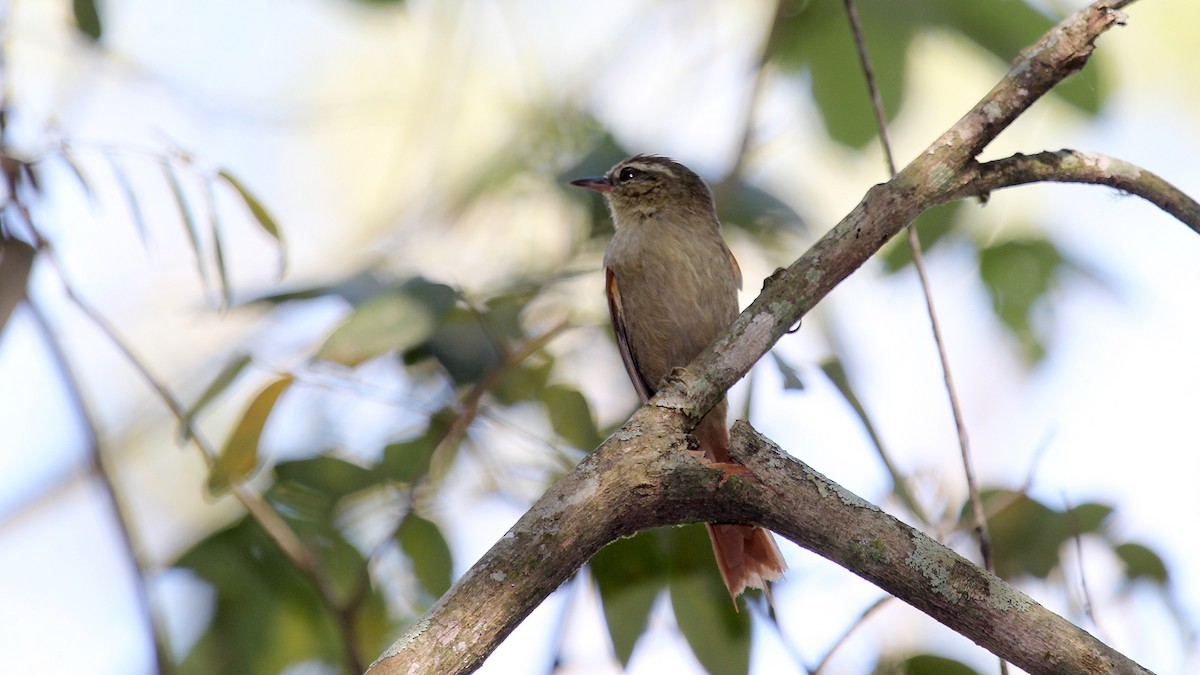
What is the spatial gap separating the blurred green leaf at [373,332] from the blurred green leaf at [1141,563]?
2.41 m

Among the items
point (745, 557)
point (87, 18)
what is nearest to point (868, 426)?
point (745, 557)

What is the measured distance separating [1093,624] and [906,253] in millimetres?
1475

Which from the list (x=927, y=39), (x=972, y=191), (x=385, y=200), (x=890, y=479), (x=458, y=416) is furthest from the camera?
(x=385, y=200)

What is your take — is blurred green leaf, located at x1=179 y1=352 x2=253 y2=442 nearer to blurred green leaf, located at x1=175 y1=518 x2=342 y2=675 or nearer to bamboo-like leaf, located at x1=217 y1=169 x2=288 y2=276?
bamboo-like leaf, located at x1=217 y1=169 x2=288 y2=276

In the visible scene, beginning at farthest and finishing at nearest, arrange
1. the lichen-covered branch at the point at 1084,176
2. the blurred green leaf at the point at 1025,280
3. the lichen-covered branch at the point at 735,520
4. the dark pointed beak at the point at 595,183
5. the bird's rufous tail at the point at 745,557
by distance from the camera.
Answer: the dark pointed beak at the point at 595,183
the blurred green leaf at the point at 1025,280
the bird's rufous tail at the point at 745,557
the lichen-covered branch at the point at 1084,176
the lichen-covered branch at the point at 735,520

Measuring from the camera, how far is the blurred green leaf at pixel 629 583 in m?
3.32

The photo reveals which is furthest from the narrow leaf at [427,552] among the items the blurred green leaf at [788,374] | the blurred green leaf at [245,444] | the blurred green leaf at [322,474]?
the blurred green leaf at [788,374]

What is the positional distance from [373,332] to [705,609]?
1.37 metres

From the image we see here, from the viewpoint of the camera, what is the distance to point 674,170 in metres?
4.37

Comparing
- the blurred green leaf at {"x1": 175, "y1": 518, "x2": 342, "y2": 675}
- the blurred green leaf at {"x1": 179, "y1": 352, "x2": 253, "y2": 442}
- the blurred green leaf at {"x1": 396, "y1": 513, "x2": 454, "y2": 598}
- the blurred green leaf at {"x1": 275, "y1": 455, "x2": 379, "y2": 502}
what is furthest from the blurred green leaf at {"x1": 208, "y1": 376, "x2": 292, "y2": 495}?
the blurred green leaf at {"x1": 396, "y1": 513, "x2": 454, "y2": 598}

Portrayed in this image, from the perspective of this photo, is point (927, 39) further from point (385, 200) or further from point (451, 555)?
point (385, 200)

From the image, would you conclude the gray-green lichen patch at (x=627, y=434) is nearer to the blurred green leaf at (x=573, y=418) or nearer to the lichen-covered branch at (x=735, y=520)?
the lichen-covered branch at (x=735, y=520)

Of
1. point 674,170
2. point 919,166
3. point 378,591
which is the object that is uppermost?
point 674,170

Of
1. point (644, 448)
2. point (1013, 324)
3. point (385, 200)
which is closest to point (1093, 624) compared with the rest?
point (1013, 324)
